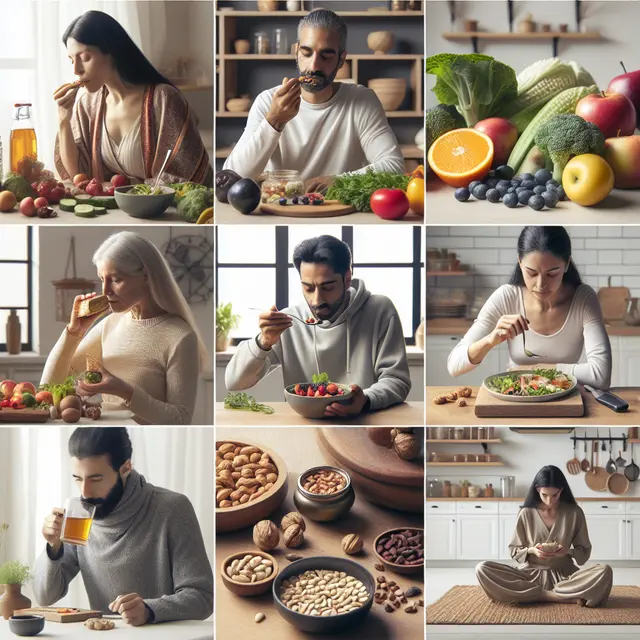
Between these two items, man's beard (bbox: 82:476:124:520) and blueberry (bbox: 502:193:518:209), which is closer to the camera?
blueberry (bbox: 502:193:518:209)

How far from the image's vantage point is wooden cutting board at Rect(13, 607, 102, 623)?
3.25 metres

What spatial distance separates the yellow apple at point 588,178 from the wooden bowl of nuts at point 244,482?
4.22 feet

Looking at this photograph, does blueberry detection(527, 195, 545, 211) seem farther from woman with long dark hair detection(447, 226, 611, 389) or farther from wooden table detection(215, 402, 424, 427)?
wooden table detection(215, 402, 424, 427)

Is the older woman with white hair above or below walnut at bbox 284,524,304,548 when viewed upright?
above

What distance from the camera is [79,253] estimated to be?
10.2 ft

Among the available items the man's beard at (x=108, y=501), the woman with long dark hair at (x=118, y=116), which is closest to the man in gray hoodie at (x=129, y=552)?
the man's beard at (x=108, y=501)

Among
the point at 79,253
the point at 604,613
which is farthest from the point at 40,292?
the point at 604,613

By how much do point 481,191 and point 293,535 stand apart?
1281mm

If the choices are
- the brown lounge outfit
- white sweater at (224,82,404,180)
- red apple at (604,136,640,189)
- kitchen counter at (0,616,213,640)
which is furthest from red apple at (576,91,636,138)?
kitchen counter at (0,616,213,640)

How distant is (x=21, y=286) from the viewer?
3.14 metres

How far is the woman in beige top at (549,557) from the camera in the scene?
326 centimetres

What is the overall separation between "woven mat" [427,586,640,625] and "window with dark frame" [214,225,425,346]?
908 millimetres

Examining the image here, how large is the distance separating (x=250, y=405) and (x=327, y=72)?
110 centimetres

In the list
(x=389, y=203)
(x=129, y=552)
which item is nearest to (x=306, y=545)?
(x=129, y=552)
